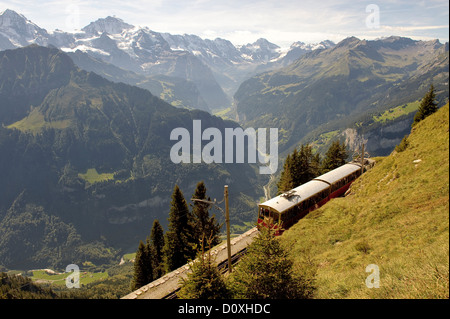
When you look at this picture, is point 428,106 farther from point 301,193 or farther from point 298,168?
point 301,193

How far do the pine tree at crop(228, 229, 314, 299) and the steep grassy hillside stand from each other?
5.03 ft

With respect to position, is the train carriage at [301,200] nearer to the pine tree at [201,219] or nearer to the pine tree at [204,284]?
the pine tree at [201,219]

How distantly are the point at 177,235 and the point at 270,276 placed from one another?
28974 millimetres

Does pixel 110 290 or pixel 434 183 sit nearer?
pixel 434 183

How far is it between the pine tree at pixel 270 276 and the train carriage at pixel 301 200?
14.3 metres

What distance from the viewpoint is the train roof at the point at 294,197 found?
→ 32.8 metres

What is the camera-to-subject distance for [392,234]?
17.3 meters

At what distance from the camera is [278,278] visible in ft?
43.1

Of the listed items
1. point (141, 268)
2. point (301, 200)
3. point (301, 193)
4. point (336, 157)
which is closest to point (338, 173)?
point (301, 193)

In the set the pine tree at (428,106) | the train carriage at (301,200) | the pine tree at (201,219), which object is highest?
the pine tree at (428,106)

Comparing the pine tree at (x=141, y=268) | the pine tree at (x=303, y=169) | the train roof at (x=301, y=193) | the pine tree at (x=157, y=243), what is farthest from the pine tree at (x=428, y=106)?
the pine tree at (x=141, y=268)
